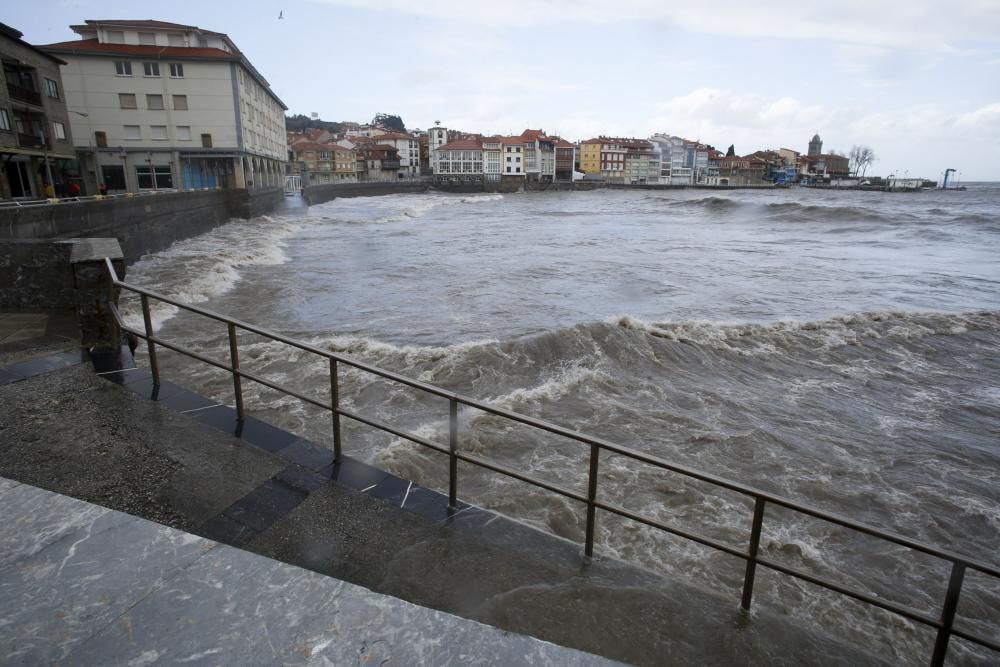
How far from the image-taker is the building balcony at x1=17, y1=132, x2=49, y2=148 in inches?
1257

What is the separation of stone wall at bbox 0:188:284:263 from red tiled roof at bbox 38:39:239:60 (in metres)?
15.9

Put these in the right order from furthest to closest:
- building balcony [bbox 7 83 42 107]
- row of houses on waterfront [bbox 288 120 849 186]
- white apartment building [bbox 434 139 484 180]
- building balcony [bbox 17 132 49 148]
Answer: white apartment building [bbox 434 139 484 180]
row of houses on waterfront [bbox 288 120 849 186]
building balcony [bbox 17 132 49 148]
building balcony [bbox 7 83 42 107]

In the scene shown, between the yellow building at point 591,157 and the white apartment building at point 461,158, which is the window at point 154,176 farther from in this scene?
the yellow building at point 591,157

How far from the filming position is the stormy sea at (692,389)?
478 centimetres

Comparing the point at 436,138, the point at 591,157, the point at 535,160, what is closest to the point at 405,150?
the point at 436,138

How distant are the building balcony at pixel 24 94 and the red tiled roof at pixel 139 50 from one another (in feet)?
37.7

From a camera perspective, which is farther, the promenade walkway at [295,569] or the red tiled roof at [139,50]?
the red tiled roof at [139,50]

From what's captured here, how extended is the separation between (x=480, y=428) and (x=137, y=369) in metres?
3.44

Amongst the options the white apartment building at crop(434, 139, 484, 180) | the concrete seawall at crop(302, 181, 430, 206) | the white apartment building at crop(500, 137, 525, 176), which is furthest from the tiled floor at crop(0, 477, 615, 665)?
the white apartment building at crop(500, 137, 525, 176)

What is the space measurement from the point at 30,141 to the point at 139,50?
586 inches

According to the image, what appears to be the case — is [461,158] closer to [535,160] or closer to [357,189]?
[535,160]

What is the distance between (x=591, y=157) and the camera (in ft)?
497

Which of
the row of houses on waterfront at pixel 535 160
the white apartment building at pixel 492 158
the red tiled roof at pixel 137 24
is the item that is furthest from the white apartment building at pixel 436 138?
the red tiled roof at pixel 137 24

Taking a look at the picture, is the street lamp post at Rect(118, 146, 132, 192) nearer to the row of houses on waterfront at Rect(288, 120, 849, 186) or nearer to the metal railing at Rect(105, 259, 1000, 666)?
the metal railing at Rect(105, 259, 1000, 666)
